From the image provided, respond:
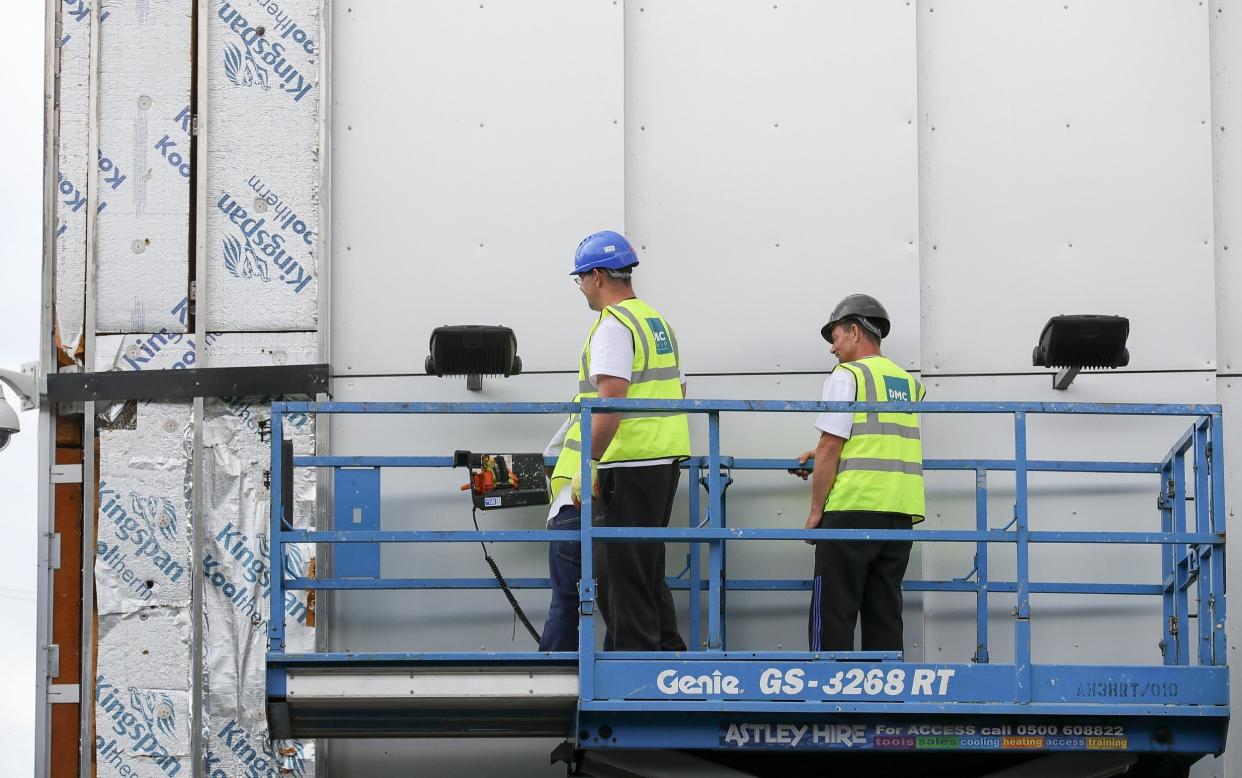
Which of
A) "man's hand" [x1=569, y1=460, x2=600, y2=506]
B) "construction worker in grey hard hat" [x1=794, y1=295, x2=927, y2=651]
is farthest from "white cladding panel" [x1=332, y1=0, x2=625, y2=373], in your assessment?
"construction worker in grey hard hat" [x1=794, y1=295, x2=927, y2=651]

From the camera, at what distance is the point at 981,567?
7.82 meters

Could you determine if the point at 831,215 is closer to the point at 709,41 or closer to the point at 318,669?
the point at 709,41

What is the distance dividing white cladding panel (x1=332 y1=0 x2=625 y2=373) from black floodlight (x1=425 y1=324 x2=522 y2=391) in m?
0.47

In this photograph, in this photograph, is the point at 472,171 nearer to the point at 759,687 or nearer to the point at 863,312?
the point at 863,312

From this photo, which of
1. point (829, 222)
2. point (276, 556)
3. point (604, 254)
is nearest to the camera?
point (276, 556)

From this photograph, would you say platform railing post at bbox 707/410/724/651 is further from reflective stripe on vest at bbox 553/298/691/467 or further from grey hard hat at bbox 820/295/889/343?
grey hard hat at bbox 820/295/889/343

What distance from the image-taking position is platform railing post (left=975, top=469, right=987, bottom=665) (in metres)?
7.73

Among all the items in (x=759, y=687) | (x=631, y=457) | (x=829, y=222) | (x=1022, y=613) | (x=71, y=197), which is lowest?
(x=759, y=687)

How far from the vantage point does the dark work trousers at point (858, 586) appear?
7.14 metres

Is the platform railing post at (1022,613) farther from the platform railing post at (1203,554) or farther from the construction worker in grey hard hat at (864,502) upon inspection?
the platform railing post at (1203,554)

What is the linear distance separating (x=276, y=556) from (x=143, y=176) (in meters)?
2.84

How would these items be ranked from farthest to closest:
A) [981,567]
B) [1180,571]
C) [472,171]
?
[472,171] → [981,567] → [1180,571]

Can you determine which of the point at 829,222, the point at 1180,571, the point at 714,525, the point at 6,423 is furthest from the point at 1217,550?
the point at 6,423

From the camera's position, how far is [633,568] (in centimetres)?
709
